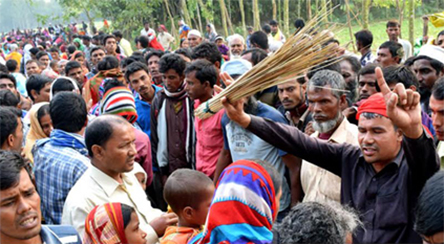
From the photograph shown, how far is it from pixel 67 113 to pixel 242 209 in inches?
71.6

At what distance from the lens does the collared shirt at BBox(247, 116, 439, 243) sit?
230cm

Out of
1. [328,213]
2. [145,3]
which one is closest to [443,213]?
[328,213]

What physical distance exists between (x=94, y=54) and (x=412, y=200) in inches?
278

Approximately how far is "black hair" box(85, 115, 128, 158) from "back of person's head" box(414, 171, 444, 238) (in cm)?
185

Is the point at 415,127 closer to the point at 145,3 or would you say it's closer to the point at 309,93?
the point at 309,93

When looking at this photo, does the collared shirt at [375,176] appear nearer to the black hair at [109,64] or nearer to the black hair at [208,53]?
the black hair at [208,53]

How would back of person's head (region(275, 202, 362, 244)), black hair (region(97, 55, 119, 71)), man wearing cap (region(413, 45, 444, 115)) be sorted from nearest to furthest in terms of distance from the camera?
back of person's head (region(275, 202, 362, 244))
man wearing cap (region(413, 45, 444, 115))
black hair (region(97, 55, 119, 71))

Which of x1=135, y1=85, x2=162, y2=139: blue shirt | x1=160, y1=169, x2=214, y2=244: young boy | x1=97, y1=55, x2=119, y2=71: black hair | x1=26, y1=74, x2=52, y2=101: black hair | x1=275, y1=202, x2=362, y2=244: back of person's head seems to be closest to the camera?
x1=275, y1=202, x2=362, y2=244: back of person's head

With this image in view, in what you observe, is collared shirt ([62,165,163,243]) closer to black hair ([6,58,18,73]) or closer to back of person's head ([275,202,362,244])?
back of person's head ([275,202,362,244])

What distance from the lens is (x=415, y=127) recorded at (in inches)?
87.3

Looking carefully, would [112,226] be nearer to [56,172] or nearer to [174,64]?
[56,172]

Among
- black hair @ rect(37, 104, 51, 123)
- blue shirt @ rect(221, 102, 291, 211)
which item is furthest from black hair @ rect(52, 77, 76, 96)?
blue shirt @ rect(221, 102, 291, 211)

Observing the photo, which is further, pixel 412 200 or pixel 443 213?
pixel 412 200

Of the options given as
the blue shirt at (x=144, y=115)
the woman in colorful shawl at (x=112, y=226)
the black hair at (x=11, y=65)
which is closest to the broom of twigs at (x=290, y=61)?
the woman in colorful shawl at (x=112, y=226)
